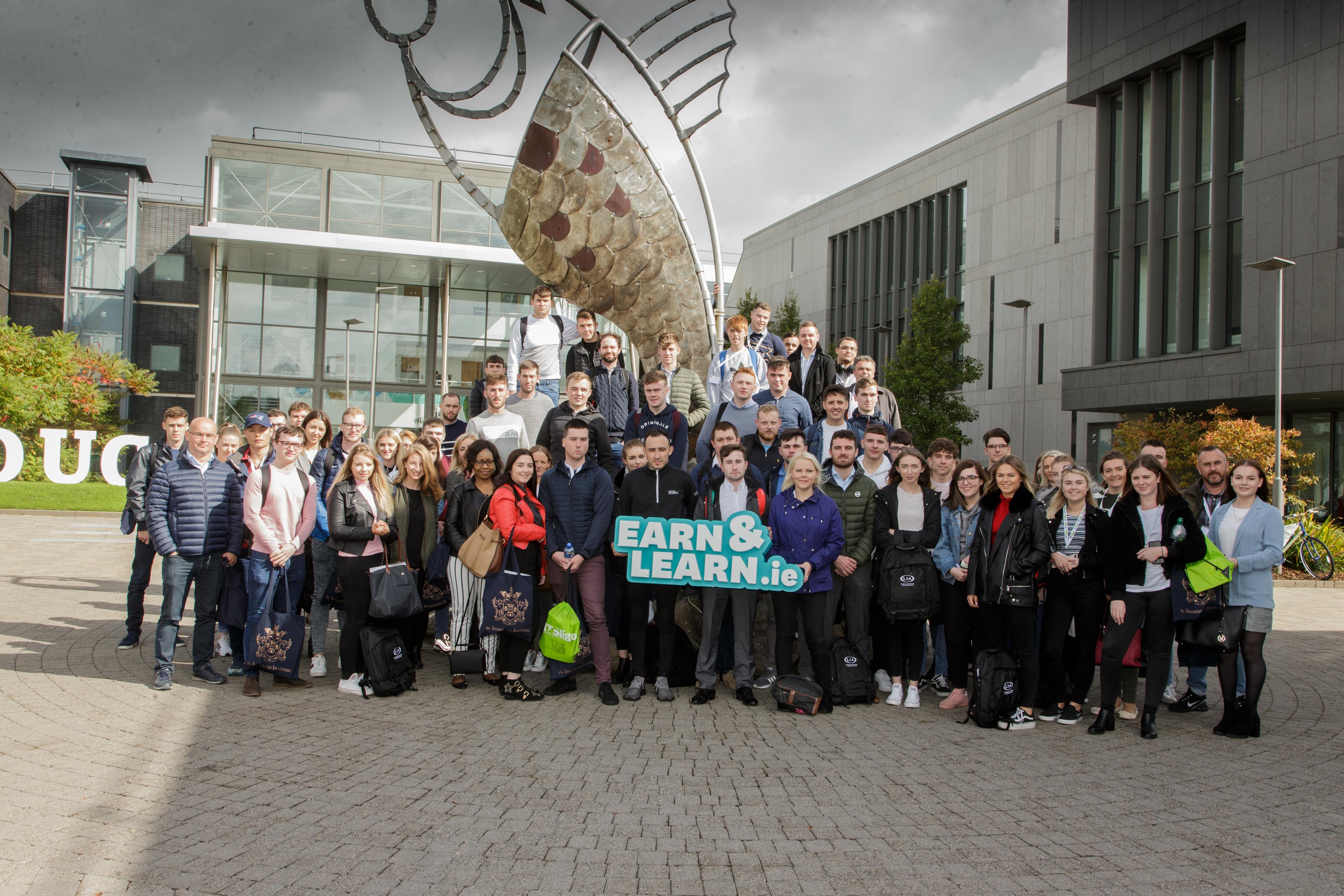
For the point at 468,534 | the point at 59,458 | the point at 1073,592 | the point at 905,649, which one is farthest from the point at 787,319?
the point at 1073,592

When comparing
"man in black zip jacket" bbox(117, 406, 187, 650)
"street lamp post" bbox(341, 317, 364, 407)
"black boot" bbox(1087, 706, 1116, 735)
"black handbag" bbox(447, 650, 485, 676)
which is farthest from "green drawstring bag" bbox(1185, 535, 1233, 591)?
"street lamp post" bbox(341, 317, 364, 407)

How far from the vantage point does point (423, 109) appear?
11219 millimetres

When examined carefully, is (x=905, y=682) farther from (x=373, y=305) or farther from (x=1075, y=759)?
(x=373, y=305)

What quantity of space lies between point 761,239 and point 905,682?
52523 mm

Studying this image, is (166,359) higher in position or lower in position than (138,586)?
higher

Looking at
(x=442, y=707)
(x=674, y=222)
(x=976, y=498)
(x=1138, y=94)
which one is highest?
(x=1138, y=94)

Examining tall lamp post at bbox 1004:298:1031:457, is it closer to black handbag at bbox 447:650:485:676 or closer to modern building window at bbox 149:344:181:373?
black handbag at bbox 447:650:485:676

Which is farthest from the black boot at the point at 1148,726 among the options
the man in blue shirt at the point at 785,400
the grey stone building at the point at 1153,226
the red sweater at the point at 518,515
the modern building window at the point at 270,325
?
the modern building window at the point at 270,325

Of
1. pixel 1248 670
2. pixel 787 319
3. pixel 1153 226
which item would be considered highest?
pixel 1153 226

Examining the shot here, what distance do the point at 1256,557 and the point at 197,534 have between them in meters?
7.63


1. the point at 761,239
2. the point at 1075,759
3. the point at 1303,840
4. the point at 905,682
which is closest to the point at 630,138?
the point at 905,682

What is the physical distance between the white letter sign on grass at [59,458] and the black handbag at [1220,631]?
96.8ft

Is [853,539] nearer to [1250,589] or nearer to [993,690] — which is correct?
[993,690]

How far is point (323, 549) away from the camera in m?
7.54
